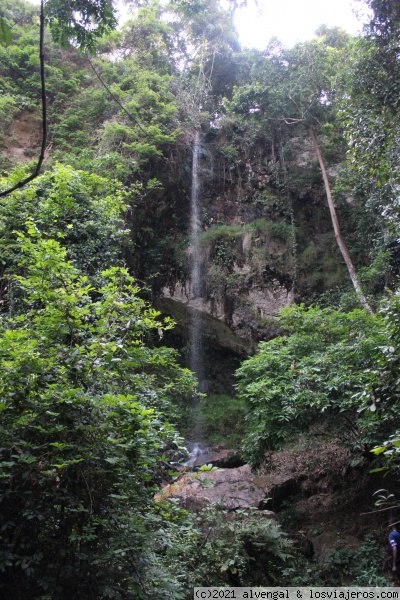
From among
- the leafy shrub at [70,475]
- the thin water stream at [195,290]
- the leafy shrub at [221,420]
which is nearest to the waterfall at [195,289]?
the thin water stream at [195,290]

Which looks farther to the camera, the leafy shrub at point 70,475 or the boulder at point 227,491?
the boulder at point 227,491

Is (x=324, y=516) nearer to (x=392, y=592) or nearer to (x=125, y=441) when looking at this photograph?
(x=392, y=592)

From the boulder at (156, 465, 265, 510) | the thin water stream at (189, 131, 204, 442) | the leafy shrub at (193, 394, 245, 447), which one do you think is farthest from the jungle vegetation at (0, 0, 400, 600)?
the boulder at (156, 465, 265, 510)

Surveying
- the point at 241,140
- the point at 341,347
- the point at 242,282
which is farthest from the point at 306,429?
the point at 241,140

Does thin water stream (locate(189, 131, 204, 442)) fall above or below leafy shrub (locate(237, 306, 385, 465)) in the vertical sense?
above

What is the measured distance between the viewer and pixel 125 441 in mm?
3035

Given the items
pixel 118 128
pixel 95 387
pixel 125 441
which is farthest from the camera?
pixel 118 128

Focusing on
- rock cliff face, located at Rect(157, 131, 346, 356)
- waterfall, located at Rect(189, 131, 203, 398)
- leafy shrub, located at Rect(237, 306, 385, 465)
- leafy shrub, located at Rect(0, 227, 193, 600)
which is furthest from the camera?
waterfall, located at Rect(189, 131, 203, 398)

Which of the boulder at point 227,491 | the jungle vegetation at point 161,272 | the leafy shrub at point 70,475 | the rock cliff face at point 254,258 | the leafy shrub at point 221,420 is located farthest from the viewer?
the rock cliff face at point 254,258

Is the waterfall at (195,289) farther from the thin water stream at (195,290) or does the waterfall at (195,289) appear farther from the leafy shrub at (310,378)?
the leafy shrub at (310,378)

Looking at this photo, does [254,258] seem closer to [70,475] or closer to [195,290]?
[195,290]

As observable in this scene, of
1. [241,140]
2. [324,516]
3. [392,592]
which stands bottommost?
[392,592]

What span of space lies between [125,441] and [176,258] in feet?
30.6

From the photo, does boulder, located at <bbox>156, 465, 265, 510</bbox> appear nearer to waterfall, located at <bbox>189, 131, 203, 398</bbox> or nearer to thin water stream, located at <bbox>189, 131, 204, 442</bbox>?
thin water stream, located at <bbox>189, 131, 204, 442</bbox>
